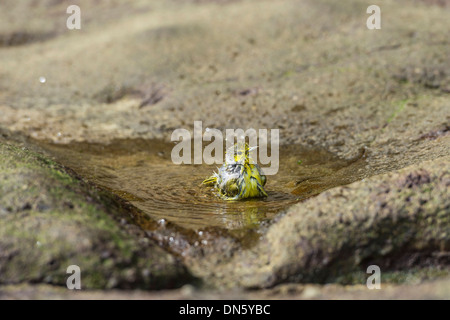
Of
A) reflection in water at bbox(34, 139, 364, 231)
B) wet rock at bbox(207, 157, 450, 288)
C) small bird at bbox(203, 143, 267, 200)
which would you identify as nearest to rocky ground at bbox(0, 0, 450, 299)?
wet rock at bbox(207, 157, 450, 288)

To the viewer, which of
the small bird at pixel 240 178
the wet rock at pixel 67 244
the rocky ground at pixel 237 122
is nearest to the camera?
the wet rock at pixel 67 244

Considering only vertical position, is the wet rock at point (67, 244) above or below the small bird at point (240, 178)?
below

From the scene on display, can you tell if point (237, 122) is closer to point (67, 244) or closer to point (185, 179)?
point (185, 179)

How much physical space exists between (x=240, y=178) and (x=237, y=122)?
2678mm

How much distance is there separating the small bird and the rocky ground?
0.84 m

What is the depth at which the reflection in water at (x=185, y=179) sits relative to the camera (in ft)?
15.1

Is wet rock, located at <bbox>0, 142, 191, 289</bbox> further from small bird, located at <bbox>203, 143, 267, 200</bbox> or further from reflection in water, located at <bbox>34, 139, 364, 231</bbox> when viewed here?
small bird, located at <bbox>203, 143, 267, 200</bbox>

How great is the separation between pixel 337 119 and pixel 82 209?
4.26 metres

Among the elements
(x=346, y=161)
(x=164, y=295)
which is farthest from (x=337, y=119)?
(x=164, y=295)

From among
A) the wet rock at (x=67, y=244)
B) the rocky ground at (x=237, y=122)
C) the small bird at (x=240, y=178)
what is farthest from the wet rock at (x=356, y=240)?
the small bird at (x=240, y=178)

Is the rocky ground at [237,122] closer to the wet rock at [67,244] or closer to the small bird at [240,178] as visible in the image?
the wet rock at [67,244]

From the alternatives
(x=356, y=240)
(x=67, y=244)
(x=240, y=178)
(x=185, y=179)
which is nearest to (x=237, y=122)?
(x=185, y=179)

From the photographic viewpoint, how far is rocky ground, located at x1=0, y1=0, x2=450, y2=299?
3490 mm

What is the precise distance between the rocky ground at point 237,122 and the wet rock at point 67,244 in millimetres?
10
